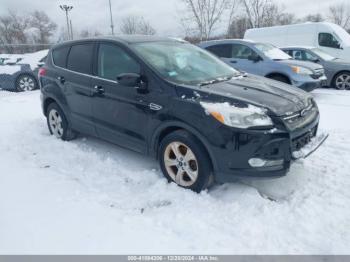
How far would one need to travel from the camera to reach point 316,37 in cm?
1334

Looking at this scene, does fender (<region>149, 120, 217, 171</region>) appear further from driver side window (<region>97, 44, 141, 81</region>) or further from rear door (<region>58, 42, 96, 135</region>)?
rear door (<region>58, 42, 96, 135</region>)

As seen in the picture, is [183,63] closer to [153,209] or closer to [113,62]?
[113,62]

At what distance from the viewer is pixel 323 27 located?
1316cm

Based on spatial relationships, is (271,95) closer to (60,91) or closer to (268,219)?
(268,219)

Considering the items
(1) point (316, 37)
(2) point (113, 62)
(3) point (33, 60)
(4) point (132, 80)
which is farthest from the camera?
(1) point (316, 37)

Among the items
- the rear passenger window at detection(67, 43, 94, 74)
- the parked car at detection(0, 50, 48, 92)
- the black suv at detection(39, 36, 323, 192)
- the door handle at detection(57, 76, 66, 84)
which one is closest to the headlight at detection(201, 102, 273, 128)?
the black suv at detection(39, 36, 323, 192)

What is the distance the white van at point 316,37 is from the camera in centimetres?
1266

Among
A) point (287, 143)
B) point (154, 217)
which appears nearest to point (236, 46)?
point (287, 143)

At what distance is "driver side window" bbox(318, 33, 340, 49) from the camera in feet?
41.9

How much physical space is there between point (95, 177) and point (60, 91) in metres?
1.86

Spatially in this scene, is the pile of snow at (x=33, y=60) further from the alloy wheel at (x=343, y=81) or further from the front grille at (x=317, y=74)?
the alloy wheel at (x=343, y=81)

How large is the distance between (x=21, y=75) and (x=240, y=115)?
10.4 meters

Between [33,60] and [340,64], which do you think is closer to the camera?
[340,64]

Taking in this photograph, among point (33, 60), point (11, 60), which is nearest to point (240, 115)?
point (33, 60)
